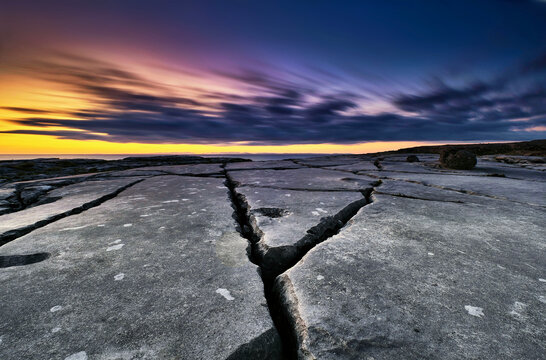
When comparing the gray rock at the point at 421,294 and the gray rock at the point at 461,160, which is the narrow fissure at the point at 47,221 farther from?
the gray rock at the point at 461,160

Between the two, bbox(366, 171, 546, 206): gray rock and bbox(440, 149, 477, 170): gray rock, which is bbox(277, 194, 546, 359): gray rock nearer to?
bbox(366, 171, 546, 206): gray rock

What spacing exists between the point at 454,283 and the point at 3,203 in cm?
405

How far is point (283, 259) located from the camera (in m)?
1.43

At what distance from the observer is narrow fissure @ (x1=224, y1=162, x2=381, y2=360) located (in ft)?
3.03

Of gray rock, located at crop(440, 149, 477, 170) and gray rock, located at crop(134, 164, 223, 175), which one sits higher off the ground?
gray rock, located at crop(440, 149, 477, 170)

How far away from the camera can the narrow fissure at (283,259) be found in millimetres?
923

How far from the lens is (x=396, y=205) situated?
234 centimetres

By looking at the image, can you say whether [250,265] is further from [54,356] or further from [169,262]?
[54,356]

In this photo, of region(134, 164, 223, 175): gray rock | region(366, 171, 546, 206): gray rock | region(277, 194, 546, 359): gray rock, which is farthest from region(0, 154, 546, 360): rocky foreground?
region(134, 164, 223, 175): gray rock

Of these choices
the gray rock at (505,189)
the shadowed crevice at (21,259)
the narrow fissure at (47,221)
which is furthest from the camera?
the gray rock at (505,189)

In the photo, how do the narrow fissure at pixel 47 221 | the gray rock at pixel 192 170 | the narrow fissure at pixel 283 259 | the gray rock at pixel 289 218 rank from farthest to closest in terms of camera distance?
1. the gray rock at pixel 192 170
2. the narrow fissure at pixel 47 221
3. the gray rock at pixel 289 218
4. the narrow fissure at pixel 283 259

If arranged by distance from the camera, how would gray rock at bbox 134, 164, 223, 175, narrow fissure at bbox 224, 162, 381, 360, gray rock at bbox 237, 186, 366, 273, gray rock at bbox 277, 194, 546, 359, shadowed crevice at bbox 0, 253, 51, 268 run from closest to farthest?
gray rock at bbox 277, 194, 546, 359 < narrow fissure at bbox 224, 162, 381, 360 < shadowed crevice at bbox 0, 253, 51, 268 < gray rock at bbox 237, 186, 366, 273 < gray rock at bbox 134, 164, 223, 175

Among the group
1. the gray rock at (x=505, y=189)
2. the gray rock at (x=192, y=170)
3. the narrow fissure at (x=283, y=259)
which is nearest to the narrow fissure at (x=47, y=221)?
the narrow fissure at (x=283, y=259)

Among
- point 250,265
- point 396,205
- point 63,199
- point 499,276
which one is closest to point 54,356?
point 250,265
